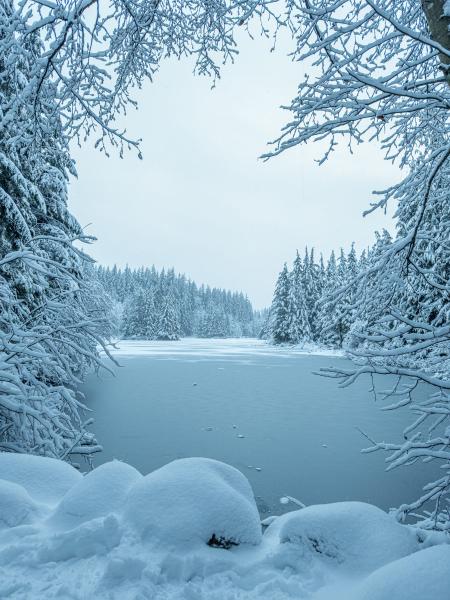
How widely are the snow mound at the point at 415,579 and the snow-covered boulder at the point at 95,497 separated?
6.19 ft

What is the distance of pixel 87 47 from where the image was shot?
2660 millimetres

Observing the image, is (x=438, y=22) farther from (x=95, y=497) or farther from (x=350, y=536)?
(x=95, y=497)

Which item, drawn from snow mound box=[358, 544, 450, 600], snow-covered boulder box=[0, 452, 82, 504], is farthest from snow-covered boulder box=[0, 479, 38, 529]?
snow mound box=[358, 544, 450, 600]

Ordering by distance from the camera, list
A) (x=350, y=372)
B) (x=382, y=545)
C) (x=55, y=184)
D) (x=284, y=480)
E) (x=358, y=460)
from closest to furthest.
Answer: (x=350, y=372)
(x=382, y=545)
(x=284, y=480)
(x=358, y=460)
(x=55, y=184)

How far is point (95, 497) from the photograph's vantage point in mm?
3031

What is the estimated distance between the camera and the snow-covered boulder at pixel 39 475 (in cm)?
349

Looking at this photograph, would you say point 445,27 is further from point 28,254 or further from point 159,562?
point 28,254

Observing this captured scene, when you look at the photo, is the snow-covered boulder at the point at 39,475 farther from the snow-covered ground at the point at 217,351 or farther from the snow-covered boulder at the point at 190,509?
the snow-covered ground at the point at 217,351

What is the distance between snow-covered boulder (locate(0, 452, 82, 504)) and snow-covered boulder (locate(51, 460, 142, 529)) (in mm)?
532

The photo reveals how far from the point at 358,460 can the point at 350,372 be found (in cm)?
774

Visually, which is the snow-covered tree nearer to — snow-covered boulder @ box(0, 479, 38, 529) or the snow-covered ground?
snow-covered boulder @ box(0, 479, 38, 529)

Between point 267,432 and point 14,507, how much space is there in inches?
347

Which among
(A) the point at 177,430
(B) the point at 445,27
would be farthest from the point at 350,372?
(A) the point at 177,430

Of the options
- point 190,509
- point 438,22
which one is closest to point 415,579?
point 190,509
